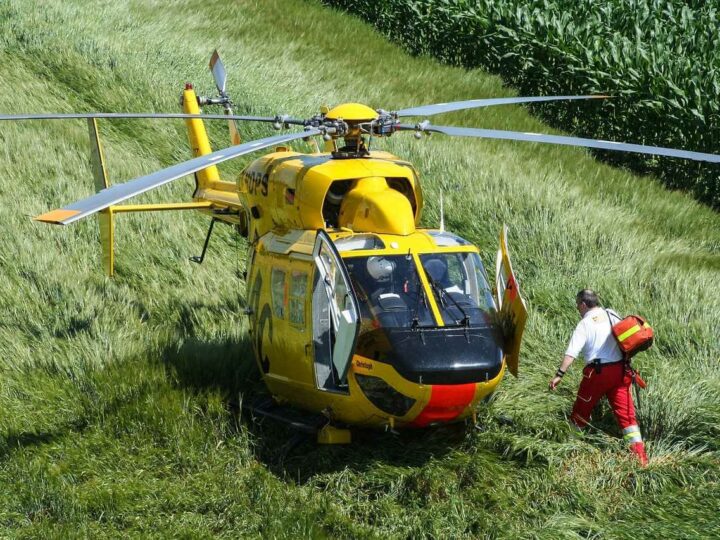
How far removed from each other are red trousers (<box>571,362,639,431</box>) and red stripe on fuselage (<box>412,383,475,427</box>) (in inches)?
58.6

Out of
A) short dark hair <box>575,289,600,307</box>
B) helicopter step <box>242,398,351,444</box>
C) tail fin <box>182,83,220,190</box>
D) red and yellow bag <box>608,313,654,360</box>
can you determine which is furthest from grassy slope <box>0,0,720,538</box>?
tail fin <box>182,83,220,190</box>

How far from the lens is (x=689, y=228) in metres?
14.4

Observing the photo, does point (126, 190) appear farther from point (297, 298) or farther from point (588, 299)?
point (588, 299)

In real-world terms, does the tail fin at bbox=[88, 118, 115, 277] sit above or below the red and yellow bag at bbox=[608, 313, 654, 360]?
below

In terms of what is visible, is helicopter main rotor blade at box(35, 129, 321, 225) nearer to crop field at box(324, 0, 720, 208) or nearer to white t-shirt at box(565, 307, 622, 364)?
white t-shirt at box(565, 307, 622, 364)

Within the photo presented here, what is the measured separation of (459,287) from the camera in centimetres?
757

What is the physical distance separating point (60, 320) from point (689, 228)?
912cm

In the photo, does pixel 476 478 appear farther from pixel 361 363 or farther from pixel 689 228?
pixel 689 228

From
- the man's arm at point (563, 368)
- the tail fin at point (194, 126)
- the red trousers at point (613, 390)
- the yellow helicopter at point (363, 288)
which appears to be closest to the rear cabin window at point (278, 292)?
the yellow helicopter at point (363, 288)

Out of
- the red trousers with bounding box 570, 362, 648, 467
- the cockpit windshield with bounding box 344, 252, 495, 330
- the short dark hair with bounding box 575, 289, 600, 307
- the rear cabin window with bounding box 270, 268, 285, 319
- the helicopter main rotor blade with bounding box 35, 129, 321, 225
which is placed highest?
the helicopter main rotor blade with bounding box 35, 129, 321, 225

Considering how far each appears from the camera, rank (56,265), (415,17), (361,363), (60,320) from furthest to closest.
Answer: (415,17)
(56,265)
(60,320)
(361,363)

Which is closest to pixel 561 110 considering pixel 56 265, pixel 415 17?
pixel 415 17

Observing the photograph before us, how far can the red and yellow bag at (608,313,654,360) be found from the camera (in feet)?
26.1

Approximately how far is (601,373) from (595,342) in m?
0.26
